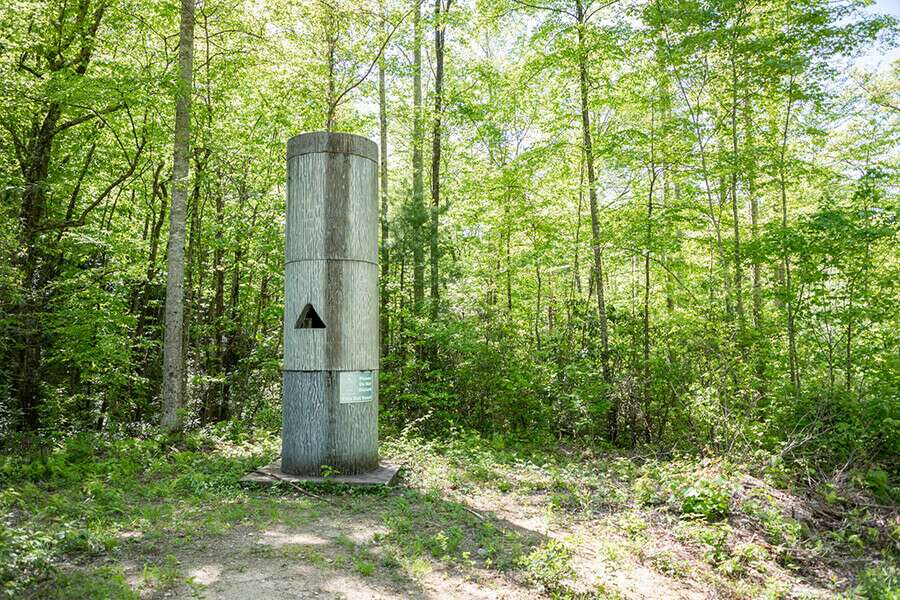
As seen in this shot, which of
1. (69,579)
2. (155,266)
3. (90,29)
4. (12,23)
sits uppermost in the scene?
(90,29)

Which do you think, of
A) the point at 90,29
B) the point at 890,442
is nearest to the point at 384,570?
the point at 890,442

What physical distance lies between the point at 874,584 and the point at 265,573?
4462 millimetres

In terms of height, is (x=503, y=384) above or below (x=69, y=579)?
above

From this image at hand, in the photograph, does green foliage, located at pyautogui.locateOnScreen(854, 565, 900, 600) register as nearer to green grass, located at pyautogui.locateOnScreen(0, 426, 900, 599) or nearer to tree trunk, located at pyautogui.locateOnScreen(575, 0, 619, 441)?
green grass, located at pyautogui.locateOnScreen(0, 426, 900, 599)

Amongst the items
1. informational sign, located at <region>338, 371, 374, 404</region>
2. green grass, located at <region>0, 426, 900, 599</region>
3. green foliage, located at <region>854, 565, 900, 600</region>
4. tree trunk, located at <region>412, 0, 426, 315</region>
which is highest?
tree trunk, located at <region>412, 0, 426, 315</region>

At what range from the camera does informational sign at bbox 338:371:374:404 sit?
6246 mm

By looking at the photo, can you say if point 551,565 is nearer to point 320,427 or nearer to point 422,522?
point 422,522

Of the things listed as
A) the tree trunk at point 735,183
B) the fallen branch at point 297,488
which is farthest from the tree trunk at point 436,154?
the tree trunk at point 735,183

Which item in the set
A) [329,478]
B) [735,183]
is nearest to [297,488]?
[329,478]

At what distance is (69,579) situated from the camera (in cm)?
352

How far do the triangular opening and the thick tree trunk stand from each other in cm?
307

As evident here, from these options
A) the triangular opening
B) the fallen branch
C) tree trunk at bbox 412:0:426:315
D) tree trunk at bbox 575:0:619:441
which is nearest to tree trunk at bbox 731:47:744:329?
tree trunk at bbox 575:0:619:441

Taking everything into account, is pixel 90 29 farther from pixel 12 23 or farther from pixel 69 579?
pixel 69 579

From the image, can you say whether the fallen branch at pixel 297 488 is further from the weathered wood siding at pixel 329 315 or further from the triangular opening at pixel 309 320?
the triangular opening at pixel 309 320
